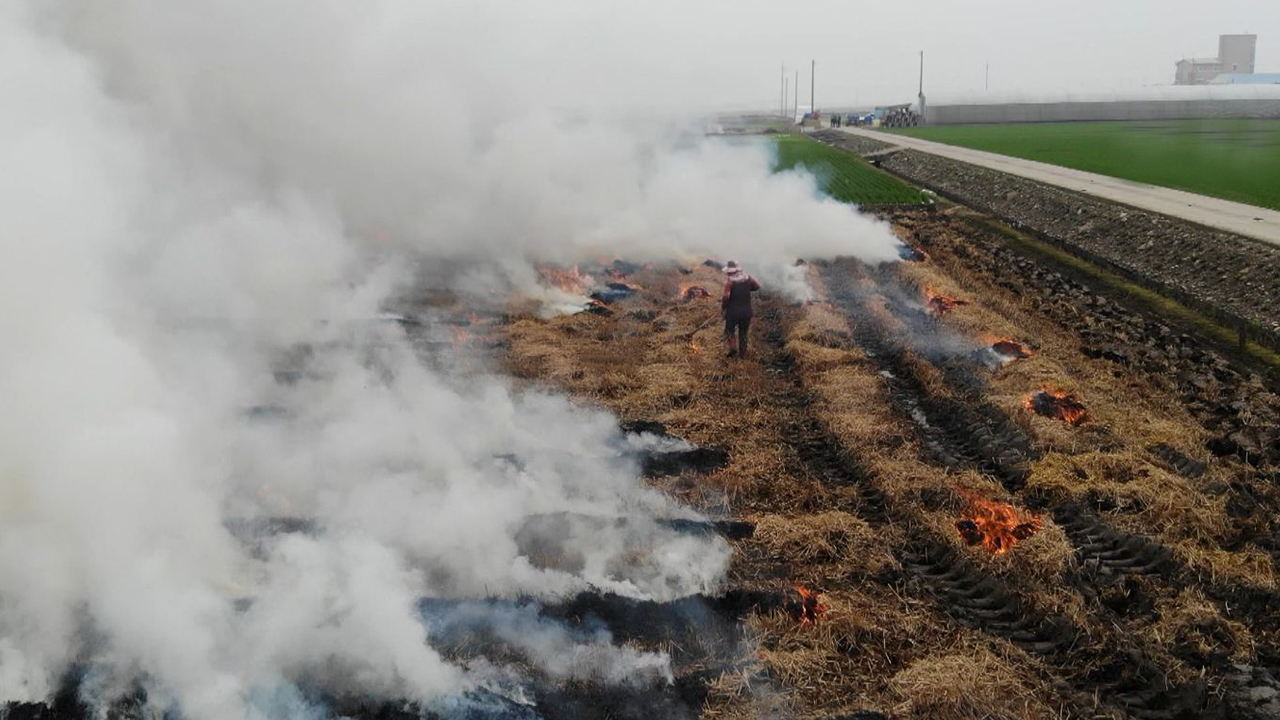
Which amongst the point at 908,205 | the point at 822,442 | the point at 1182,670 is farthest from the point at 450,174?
the point at 908,205

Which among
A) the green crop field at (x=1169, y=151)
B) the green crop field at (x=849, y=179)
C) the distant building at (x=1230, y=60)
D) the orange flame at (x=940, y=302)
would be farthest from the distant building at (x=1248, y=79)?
A: the orange flame at (x=940, y=302)

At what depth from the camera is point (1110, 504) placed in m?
9.35

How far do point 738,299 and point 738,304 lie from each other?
9 centimetres

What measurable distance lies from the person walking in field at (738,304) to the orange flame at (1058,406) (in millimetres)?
4334

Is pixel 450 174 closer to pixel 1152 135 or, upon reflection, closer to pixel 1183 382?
pixel 1183 382

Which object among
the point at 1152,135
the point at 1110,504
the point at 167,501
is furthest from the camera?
the point at 1152,135

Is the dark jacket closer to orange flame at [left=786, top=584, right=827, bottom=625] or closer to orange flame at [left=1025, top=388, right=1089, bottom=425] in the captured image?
orange flame at [left=1025, top=388, right=1089, bottom=425]

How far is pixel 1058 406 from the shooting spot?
38.7 feet

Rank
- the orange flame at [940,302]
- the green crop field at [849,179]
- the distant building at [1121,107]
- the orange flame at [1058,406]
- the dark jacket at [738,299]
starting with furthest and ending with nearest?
the distant building at [1121,107]
the green crop field at [849,179]
the orange flame at [940,302]
the dark jacket at [738,299]
the orange flame at [1058,406]

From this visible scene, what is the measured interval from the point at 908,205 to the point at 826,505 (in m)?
28.0

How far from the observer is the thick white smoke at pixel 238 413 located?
6.46 meters

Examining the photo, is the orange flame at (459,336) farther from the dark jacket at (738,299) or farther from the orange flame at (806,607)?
the orange flame at (806,607)

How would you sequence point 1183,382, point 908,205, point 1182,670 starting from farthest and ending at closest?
point 908,205
point 1183,382
point 1182,670

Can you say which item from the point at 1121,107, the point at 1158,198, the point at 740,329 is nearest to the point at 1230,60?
the point at 1121,107
